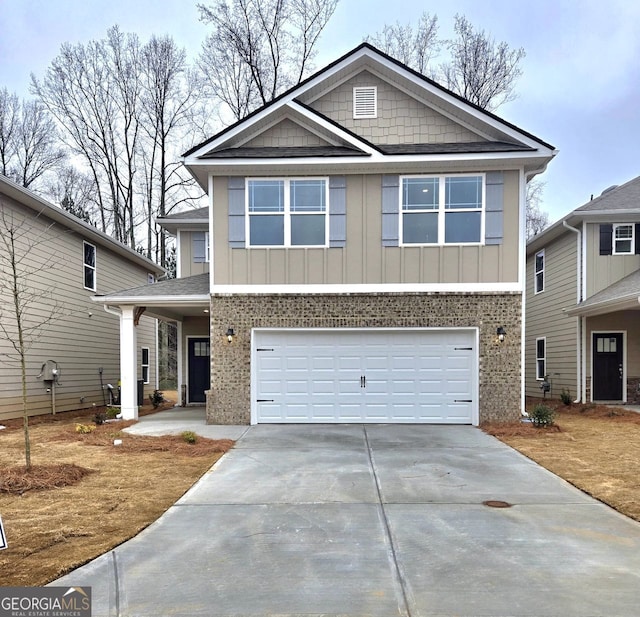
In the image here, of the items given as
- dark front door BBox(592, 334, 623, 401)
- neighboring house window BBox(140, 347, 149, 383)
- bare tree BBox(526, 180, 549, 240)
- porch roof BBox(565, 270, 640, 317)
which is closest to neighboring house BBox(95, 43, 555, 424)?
porch roof BBox(565, 270, 640, 317)

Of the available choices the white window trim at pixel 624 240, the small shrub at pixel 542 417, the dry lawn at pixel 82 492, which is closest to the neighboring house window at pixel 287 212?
the dry lawn at pixel 82 492

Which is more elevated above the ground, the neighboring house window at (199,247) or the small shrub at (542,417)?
the neighboring house window at (199,247)

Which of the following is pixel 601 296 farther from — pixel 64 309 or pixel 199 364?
pixel 64 309

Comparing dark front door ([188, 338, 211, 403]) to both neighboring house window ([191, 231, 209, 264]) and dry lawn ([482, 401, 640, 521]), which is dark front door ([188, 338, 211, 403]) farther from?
dry lawn ([482, 401, 640, 521])

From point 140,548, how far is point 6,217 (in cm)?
1002

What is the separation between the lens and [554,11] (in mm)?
16875

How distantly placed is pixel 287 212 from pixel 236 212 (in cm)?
113

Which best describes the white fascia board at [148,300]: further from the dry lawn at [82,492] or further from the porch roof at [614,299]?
the porch roof at [614,299]

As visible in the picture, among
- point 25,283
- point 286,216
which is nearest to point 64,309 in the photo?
point 25,283

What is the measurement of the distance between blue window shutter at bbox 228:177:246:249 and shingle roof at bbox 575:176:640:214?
9523mm

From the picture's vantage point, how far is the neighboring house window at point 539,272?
17.2 metres

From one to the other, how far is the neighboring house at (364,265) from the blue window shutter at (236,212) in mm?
31

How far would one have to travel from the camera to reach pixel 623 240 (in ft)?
46.1

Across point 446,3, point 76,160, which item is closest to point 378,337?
point 446,3
